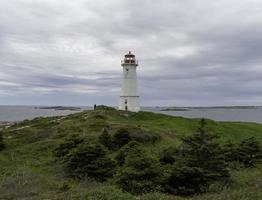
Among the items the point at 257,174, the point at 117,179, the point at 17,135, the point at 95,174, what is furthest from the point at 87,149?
the point at 17,135

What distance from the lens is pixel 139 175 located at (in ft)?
55.5

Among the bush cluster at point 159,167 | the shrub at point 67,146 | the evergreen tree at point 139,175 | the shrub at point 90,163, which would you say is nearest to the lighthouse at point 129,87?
the shrub at point 67,146

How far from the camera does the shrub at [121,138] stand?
98.4 feet

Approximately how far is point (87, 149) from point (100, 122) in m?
18.8

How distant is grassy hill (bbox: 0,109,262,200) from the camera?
14484 millimetres

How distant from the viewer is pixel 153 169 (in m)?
17.3

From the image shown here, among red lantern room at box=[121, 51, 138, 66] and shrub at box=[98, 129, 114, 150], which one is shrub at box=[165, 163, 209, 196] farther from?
red lantern room at box=[121, 51, 138, 66]

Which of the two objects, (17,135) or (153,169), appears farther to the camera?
(17,135)

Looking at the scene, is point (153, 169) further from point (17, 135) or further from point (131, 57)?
point (131, 57)

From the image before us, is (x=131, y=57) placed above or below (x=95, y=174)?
above

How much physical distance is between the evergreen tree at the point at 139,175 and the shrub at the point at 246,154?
28.4ft

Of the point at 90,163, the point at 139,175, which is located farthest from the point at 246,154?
the point at 139,175

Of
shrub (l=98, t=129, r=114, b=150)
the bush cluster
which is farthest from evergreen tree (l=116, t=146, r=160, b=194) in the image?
shrub (l=98, t=129, r=114, b=150)

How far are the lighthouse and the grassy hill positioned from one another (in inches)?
349
